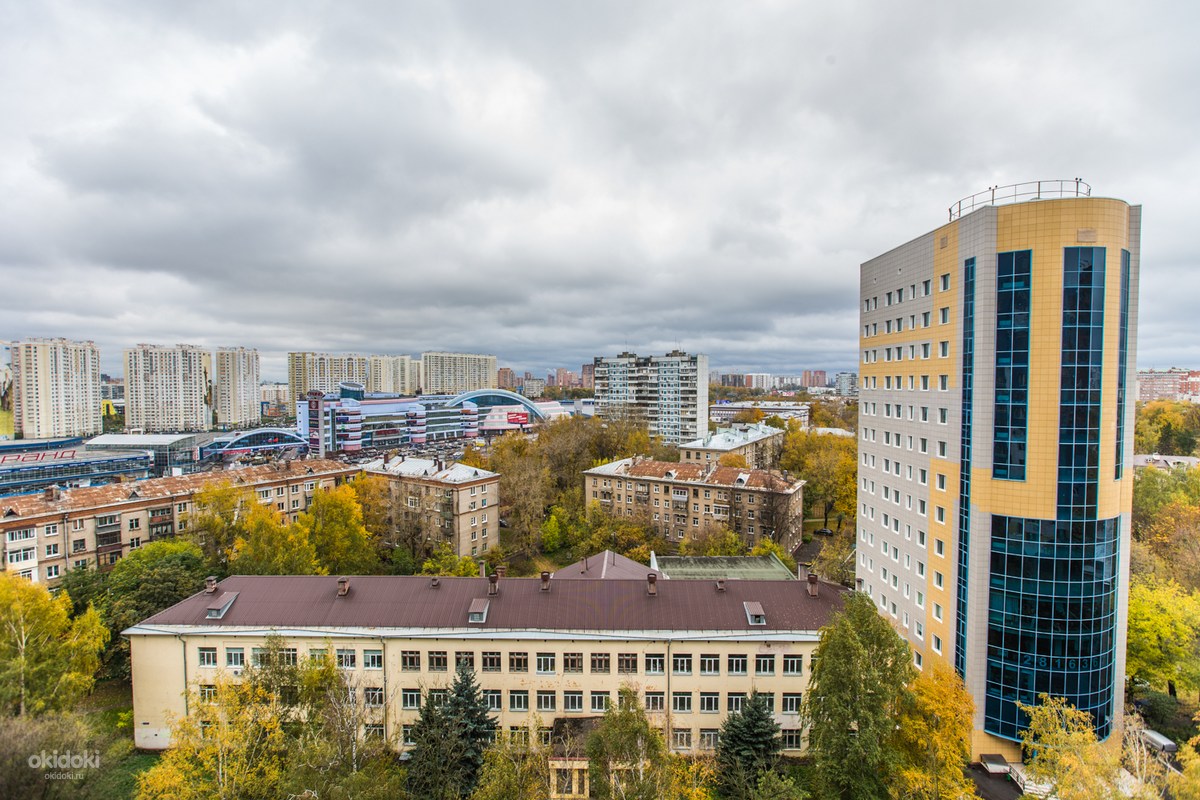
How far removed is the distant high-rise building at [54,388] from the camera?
107125 mm

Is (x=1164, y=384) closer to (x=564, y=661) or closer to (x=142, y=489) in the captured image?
(x=564, y=661)

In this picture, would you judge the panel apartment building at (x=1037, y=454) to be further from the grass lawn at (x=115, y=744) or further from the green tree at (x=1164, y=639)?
the grass lawn at (x=115, y=744)

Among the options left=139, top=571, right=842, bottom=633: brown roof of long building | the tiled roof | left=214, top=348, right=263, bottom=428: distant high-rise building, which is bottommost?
left=139, top=571, right=842, bottom=633: brown roof of long building

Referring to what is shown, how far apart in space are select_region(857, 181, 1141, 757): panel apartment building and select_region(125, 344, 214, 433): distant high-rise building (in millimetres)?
159381

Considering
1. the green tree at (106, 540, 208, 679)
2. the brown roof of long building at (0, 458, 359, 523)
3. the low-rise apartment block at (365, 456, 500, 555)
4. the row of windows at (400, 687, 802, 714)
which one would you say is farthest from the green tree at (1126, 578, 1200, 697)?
the brown roof of long building at (0, 458, 359, 523)

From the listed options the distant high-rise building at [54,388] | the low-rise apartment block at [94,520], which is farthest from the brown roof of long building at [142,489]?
the distant high-rise building at [54,388]

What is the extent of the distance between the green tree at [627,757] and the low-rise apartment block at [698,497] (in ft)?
98.2

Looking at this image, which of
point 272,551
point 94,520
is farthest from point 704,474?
point 94,520

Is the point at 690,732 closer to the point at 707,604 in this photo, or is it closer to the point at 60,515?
the point at 707,604

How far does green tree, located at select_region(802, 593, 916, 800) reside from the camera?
15.7 m

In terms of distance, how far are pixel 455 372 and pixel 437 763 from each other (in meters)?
169

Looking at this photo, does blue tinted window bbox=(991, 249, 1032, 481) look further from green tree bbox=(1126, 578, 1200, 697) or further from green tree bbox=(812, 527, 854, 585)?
green tree bbox=(812, 527, 854, 585)

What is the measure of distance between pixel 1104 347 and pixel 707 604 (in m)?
18.7

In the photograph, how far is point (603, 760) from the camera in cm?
1427
